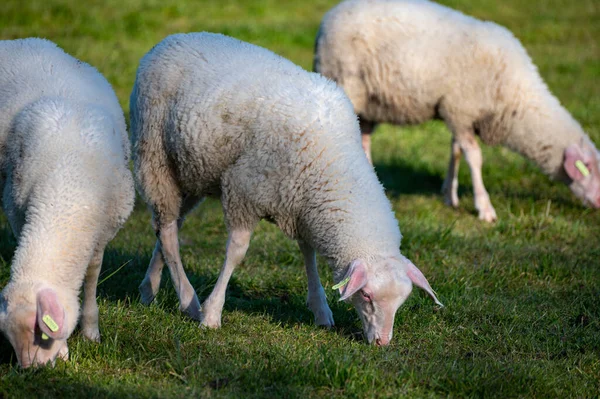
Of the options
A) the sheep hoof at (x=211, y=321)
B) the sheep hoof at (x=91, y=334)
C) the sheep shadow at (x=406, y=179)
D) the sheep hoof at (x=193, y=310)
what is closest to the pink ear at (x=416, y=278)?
the sheep hoof at (x=211, y=321)

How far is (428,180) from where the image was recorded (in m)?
8.06

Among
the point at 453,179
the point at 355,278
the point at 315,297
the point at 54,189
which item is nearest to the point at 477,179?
the point at 453,179

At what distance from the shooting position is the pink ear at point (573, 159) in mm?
6926

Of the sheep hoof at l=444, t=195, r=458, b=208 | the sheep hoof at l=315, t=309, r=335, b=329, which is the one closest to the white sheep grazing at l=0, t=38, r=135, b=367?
the sheep hoof at l=315, t=309, r=335, b=329

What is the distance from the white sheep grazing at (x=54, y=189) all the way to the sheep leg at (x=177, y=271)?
618 mm

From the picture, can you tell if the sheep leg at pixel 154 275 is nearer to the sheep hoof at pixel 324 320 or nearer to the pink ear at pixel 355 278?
the sheep hoof at pixel 324 320

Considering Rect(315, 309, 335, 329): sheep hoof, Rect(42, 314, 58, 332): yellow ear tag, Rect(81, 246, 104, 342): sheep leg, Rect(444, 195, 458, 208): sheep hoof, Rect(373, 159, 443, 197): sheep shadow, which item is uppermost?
Rect(42, 314, 58, 332): yellow ear tag

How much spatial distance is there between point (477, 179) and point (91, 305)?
4.22 m

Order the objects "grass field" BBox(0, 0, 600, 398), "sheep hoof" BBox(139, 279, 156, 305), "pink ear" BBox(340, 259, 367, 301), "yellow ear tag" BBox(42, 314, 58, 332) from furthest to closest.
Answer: "sheep hoof" BBox(139, 279, 156, 305)
"pink ear" BBox(340, 259, 367, 301)
"grass field" BBox(0, 0, 600, 398)
"yellow ear tag" BBox(42, 314, 58, 332)

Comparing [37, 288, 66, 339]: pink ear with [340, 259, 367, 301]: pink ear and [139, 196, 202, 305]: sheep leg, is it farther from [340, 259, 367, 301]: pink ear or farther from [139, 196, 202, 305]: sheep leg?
[139, 196, 202, 305]: sheep leg

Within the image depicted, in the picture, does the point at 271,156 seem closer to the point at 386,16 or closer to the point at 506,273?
the point at 506,273

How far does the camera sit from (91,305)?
12.6 ft

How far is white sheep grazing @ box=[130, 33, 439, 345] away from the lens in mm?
3885

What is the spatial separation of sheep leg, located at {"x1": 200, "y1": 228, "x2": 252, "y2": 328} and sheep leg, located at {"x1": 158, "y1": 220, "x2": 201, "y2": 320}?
187mm
